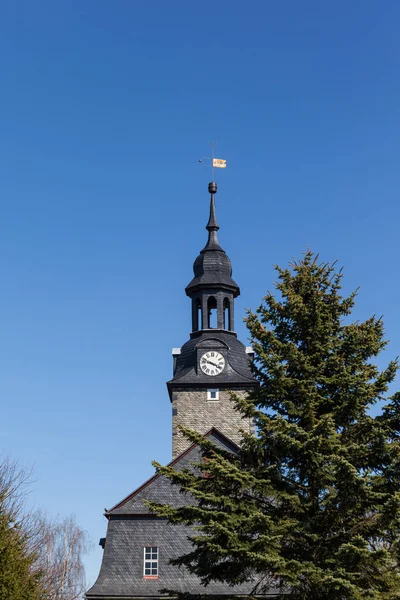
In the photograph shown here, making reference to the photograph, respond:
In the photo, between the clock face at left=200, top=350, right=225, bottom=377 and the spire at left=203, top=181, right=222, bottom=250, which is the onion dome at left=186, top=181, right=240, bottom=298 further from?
the clock face at left=200, top=350, right=225, bottom=377

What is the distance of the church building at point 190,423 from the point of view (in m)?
30.0

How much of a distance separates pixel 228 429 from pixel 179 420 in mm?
2332

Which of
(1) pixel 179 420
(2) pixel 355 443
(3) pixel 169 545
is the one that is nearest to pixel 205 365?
(1) pixel 179 420

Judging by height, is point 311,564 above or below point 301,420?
below

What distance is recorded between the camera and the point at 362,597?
1534 cm

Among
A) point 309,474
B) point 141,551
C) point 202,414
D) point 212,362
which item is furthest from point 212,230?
point 309,474

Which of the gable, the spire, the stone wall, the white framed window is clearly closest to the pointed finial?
the spire

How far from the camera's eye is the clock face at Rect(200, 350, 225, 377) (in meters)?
39.9

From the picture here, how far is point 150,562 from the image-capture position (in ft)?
100

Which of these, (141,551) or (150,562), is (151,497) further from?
(150,562)

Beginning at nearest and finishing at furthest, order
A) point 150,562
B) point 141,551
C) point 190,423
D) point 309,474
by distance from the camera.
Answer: point 309,474 → point 150,562 → point 141,551 → point 190,423

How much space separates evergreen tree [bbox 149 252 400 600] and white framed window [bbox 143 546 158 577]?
44.3 feet

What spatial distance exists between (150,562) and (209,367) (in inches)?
457

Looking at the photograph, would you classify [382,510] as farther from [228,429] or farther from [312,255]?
[228,429]
